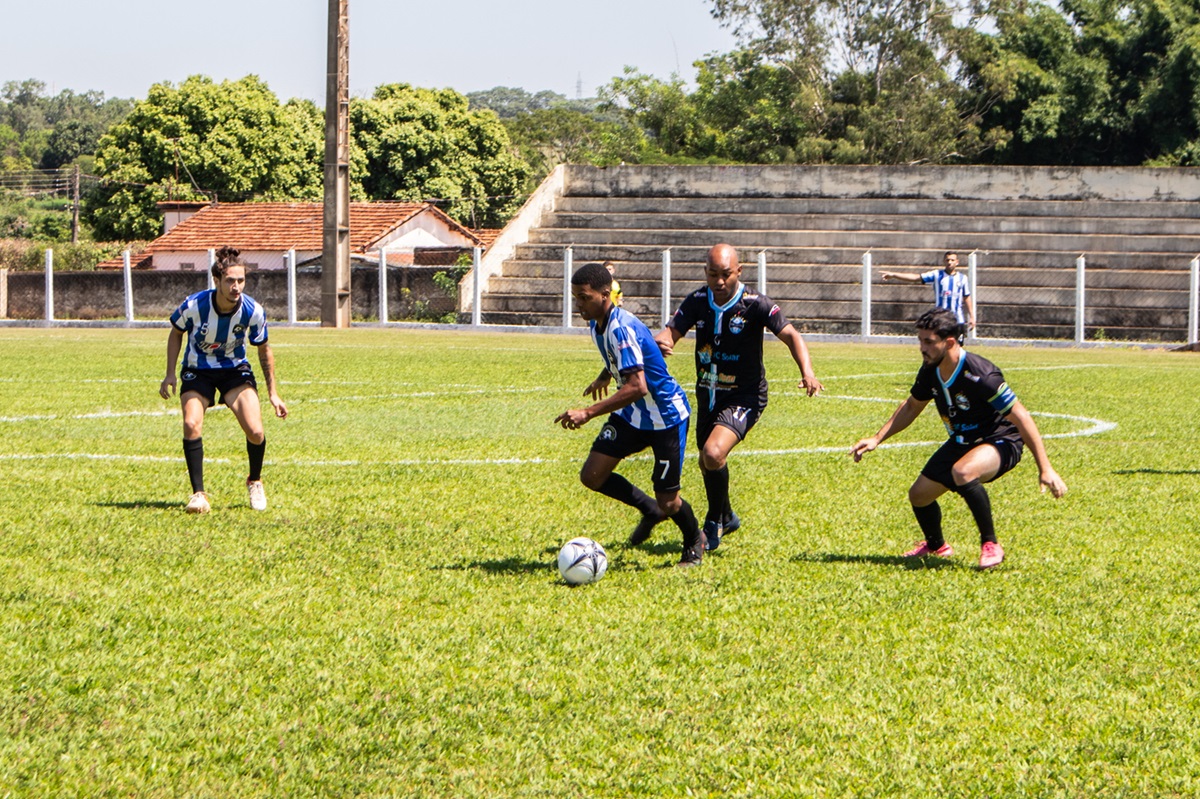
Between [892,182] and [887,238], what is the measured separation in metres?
3.41

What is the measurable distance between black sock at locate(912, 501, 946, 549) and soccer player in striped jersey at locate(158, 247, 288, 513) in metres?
3.99

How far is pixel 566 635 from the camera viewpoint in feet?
19.5

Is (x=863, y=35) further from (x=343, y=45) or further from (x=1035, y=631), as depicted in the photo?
(x=1035, y=631)

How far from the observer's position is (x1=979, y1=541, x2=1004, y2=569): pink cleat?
24.1 feet

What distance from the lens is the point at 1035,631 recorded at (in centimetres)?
605

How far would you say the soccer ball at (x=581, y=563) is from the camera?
22.6ft

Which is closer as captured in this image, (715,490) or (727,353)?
(715,490)

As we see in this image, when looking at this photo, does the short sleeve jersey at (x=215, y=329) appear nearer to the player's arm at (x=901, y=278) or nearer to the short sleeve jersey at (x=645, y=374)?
the short sleeve jersey at (x=645, y=374)

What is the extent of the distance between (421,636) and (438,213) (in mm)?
57497

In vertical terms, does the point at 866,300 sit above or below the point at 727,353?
above

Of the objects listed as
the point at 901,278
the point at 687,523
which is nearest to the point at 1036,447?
the point at 687,523

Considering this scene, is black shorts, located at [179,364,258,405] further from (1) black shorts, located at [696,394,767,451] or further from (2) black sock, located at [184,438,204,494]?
(1) black shorts, located at [696,394,767,451]

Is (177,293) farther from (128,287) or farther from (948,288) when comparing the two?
(948,288)

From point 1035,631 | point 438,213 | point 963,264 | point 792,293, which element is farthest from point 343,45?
point 1035,631
